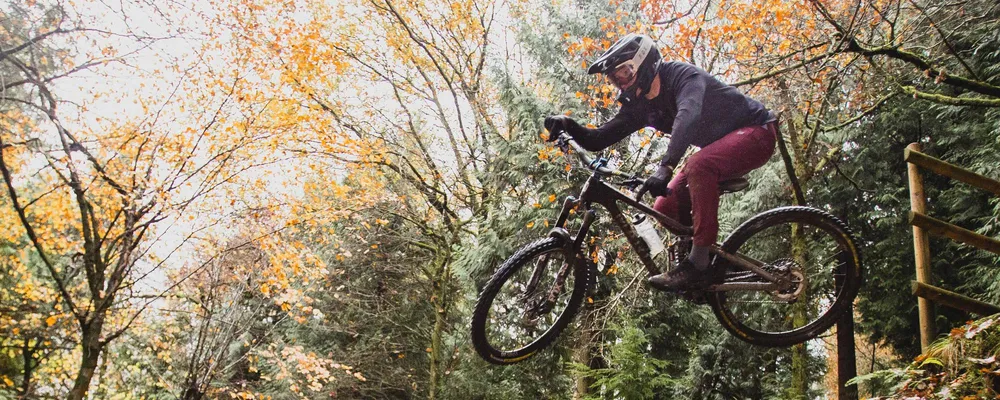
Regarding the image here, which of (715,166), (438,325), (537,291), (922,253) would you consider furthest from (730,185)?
(438,325)

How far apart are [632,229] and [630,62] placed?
3.11ft

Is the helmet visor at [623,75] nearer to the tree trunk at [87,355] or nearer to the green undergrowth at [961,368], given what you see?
the green undergrowth at [961,368]

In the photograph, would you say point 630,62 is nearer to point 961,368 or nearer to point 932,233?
point 932,233

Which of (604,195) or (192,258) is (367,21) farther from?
(604,195)

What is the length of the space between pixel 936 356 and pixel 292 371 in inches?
413

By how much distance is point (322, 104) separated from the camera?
1169 centimetres

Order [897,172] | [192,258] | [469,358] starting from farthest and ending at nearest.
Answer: [192,258]
[469,358]
[897,172]

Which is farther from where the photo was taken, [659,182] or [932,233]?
[932,233]

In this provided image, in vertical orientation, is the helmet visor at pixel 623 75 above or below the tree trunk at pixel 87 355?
above

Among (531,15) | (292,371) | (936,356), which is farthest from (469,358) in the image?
(936,356)

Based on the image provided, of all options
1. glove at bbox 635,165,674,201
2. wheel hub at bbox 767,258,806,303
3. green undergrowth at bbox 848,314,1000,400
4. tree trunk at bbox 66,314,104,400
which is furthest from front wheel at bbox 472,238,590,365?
tree trunk at bbox 66,314,104,400

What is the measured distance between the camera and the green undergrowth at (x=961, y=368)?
365 centimetres

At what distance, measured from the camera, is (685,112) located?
3250mm

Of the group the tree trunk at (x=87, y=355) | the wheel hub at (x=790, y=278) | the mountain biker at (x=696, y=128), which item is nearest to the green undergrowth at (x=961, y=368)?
the wheel hub at (x=790, y=278)
